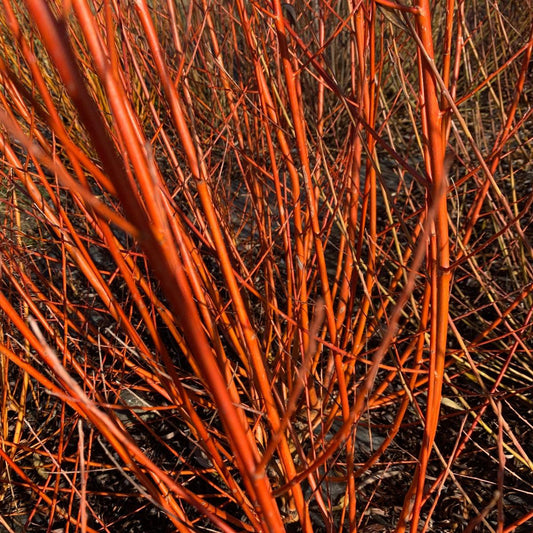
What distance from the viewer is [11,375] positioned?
1720 mm

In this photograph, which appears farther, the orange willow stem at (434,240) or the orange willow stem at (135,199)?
the orange willow stem at (434,240)

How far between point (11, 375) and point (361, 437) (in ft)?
3.71

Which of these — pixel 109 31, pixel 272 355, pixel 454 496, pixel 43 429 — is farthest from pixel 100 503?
pixel 109 31

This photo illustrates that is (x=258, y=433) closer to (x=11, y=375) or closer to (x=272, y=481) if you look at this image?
(x=272, y=481)

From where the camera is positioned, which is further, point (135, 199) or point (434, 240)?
point (434, 240)

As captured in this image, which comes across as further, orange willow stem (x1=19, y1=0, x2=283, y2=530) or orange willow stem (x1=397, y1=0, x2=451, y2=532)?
orange willow stem (x1=397, y1=0, x2=451, y2=532)

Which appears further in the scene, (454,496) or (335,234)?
(335,234)

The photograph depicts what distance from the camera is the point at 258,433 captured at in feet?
3.99

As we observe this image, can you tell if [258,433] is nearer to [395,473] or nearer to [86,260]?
[395,473]

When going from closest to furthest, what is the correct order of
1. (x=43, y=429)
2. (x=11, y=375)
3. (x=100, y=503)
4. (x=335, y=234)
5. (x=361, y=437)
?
(x=100, y=503) < (x=361, y=437) < (x=43, y=429) < (x=11, y=375) < (x=335, y=234)

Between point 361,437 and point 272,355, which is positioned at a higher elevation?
point 272,355

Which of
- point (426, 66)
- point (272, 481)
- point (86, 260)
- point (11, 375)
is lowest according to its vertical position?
point (272, 481)

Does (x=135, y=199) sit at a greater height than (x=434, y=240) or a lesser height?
greater

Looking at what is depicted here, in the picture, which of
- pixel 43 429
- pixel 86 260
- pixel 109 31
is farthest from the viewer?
pixel 43 429
